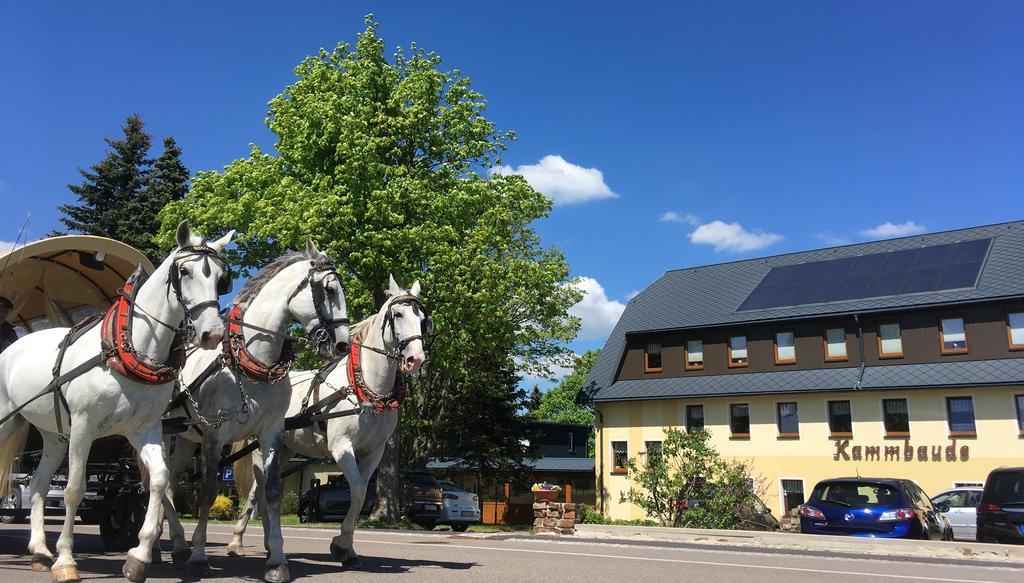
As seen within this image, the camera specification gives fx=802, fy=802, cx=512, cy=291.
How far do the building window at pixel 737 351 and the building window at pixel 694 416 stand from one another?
2.64m

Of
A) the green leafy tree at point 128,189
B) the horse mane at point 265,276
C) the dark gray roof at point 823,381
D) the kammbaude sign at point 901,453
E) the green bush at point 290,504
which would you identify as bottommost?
the green bush at point 290,504

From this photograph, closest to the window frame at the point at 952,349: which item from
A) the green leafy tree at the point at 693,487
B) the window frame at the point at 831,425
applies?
the window frame at the point at 831,425

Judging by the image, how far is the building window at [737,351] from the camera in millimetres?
38375

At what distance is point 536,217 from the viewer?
3105 centimetres

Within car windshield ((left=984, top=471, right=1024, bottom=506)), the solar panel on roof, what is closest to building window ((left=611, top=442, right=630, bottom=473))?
the solar panel on roof

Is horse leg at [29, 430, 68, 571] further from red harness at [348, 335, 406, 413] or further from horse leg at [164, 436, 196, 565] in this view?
red harness at [348, 335, 406, 413]

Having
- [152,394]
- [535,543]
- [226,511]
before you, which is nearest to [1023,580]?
[535,543]

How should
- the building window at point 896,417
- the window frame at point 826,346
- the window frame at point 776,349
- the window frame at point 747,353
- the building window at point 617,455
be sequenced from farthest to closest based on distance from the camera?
1. the building window at point 617,455
2. the window frame at point 747,353
3. the window frame at point 776,349
4. the window frame at point 826,346
5. the building window at point 896,417

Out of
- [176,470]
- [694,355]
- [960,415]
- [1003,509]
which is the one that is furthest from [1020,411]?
[176,470]

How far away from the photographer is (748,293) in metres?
40.8

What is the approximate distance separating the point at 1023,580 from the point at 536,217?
902 inches

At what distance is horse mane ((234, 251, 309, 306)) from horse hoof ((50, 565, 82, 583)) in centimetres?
293

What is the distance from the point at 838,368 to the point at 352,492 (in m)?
30.8

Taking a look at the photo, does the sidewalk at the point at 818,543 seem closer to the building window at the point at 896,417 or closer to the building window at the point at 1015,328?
Result: the building window at the point at 896,417
